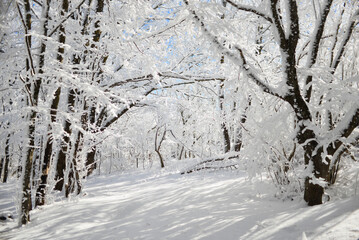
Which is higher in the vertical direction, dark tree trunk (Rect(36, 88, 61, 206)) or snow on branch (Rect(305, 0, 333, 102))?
snow on branch (Rect(305, 0, 333, 102))

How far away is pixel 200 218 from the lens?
2820 millimetres

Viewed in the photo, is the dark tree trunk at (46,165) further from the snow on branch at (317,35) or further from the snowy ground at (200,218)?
the snow on branch at (317,35)

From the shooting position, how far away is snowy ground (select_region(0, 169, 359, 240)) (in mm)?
2018

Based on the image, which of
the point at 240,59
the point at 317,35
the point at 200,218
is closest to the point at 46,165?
the point at 200,218

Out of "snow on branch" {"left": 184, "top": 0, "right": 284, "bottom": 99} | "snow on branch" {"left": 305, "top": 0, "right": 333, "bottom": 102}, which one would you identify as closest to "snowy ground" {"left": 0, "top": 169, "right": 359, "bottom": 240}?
"snow on branch" {"left": 184, "top": 0, "right": 284, "bottom": 99}

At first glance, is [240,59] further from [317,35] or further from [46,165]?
[46,165]

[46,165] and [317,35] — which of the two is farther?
[46,165]

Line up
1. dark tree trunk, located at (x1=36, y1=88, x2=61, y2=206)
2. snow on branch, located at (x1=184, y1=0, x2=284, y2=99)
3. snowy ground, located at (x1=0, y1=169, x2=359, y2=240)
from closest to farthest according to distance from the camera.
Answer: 1. snowy ground, located at (x1=0, y1=169, x2=359, y2=240)
2. snow on branch, located at (x1=184, y1=0, x2=284, y2=99)
3. dark tree trunk, located at (x1=36, y1=88, x2=61, y2=206)

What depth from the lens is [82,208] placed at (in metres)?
3.70

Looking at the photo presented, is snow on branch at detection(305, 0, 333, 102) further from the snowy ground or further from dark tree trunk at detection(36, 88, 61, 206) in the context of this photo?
dark tree trunk at detection(36, 88, 61, 206)

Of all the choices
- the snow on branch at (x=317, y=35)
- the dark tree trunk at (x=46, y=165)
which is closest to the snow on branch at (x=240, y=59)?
the snow on branch at (x=317, y=35)

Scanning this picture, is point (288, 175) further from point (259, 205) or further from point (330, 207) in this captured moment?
point (330, 207)

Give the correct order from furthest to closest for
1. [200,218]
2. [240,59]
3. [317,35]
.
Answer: [200,218], [317,35], [240,59]

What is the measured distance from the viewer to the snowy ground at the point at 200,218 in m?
2.02
